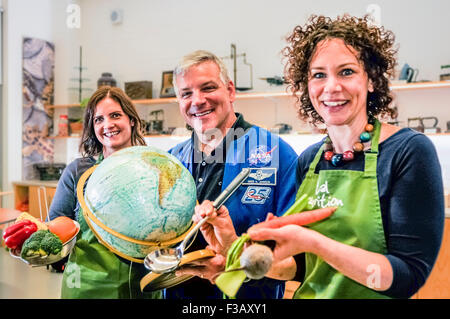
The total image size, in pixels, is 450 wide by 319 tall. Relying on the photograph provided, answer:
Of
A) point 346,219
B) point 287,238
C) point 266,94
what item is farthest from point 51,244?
point 266,94

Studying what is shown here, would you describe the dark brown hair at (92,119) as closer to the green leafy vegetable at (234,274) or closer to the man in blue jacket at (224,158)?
the man in blue jacket at (224,158)

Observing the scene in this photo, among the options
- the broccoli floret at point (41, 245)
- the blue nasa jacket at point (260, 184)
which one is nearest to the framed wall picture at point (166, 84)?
the blue nasa jacket at point (260, 184)

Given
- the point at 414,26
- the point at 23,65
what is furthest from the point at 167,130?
A: the point at 414,26

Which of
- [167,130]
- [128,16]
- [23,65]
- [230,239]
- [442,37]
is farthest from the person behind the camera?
[442,37]

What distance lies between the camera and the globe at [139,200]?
802mm

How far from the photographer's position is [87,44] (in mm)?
1526

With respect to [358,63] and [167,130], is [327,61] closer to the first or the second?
[358,63]

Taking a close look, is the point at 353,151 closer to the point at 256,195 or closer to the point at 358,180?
the point at 358,180

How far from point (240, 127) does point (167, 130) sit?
365mm

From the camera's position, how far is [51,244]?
2.82 feet

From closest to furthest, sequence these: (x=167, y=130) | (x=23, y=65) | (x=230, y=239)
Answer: (x=230, y=239), (x=167, y=130), (x=23, y=65)

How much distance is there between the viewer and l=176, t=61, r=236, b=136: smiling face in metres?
0.95

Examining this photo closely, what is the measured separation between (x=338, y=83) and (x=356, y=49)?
3.3 inches

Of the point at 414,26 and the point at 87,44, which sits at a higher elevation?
the point at 414,26
